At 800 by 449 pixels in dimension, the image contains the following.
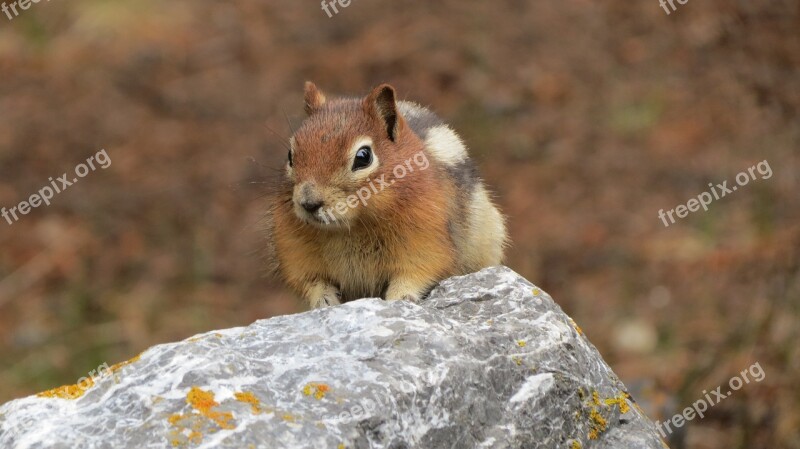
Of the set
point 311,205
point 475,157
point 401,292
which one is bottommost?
point 475,157

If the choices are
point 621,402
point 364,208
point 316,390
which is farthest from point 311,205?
point 621,402

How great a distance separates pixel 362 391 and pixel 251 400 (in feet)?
1.39

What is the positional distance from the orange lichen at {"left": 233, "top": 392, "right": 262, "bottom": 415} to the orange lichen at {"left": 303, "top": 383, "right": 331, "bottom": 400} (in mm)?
193

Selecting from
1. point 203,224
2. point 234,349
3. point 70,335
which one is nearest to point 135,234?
point 203,224

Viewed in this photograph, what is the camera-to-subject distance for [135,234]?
12.5 m

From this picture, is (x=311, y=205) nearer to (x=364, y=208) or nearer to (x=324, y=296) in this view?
(x=364, y=208)

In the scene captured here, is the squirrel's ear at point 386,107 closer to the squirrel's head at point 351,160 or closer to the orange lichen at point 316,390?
the squirrel's head at point 351,160

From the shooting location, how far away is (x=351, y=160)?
5.32m

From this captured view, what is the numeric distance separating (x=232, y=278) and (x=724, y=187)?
5.69 metres

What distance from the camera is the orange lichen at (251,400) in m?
3.89

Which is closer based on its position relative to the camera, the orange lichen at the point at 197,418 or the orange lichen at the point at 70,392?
the orange lichen at the point at 197,418

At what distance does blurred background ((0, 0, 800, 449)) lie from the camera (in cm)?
923

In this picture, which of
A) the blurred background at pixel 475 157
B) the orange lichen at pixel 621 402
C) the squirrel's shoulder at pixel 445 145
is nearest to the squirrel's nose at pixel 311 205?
the squirrel's shoulder at pixel 445 145

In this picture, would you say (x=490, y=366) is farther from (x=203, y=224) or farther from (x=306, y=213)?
(x=203, y=224)
